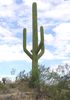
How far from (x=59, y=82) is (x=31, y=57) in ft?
5.88

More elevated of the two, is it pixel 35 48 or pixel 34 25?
pixel 34 25

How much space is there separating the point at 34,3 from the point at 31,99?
3.88m

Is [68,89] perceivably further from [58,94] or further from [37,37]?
[37,37]

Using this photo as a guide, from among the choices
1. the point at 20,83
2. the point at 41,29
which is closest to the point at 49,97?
the point at 20,83

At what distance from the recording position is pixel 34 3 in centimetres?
1530

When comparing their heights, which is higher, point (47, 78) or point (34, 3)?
point (34, 3)

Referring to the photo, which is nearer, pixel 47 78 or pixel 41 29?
pixel 41 29

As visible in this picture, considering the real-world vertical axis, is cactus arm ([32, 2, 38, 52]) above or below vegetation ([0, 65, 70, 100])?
above

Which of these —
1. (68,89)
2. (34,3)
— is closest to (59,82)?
(68,89)

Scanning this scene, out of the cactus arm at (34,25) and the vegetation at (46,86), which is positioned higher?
the cactus arm at (34,25)

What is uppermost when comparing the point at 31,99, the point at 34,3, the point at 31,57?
the point at 34,3

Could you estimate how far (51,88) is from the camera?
50.8ft

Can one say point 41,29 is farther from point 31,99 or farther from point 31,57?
point 31,99

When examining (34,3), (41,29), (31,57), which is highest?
(34,3)
